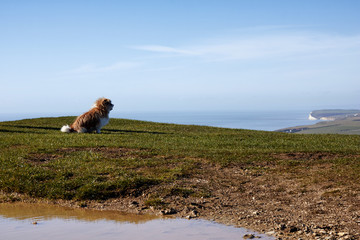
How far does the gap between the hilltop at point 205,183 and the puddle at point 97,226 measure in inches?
19.3

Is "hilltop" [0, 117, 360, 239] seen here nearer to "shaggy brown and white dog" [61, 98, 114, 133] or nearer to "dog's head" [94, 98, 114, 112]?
"shaggy brown and white dog" [61, 98, 114, 133]

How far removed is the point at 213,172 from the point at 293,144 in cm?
909

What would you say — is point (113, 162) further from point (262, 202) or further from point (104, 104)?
point (104, 104)

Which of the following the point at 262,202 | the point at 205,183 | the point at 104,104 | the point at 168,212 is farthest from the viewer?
the point at 104,104

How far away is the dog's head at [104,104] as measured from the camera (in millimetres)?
25781

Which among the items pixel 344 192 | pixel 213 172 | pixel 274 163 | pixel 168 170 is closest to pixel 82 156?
pixel 168 170

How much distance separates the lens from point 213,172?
13.5 metres

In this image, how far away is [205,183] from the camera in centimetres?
1214

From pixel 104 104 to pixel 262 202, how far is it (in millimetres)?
17126

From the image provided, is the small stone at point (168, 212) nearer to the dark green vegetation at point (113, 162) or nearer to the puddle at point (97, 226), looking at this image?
the puddle at point (97, 226)

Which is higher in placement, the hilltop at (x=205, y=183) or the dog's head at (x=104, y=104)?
the dog's head at (x=104, y=104)

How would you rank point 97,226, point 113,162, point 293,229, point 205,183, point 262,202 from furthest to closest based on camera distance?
point 113,162, point 205,183, point 262,202, point 97,226, point 293,229

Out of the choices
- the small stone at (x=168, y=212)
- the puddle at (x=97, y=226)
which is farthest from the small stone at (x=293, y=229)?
the small stone at (x=168, y=212)

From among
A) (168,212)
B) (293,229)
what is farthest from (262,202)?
(168,212)
